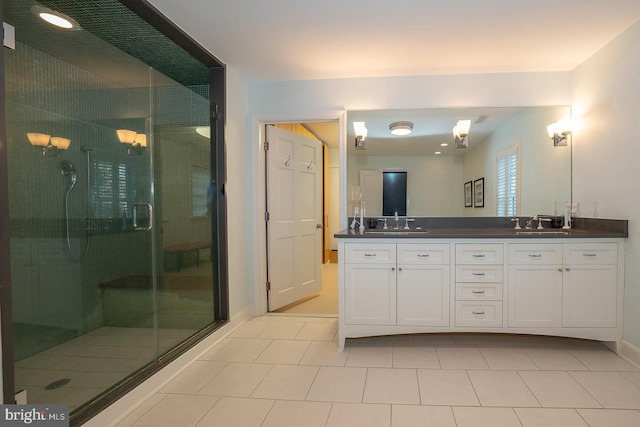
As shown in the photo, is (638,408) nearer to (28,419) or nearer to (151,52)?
(28,419)

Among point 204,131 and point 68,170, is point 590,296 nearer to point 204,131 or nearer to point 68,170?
point 204,131

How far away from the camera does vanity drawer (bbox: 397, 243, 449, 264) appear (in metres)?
2.67

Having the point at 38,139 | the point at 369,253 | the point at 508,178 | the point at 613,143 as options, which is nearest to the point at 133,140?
the point at 38,139

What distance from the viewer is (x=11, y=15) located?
158 cm

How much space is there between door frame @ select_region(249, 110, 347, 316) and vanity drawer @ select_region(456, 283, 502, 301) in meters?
1.21

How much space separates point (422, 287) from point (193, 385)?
1.70m

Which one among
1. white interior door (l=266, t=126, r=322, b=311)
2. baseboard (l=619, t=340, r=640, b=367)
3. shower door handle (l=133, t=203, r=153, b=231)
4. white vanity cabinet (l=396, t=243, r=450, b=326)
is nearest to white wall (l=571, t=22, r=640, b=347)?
baseboard (l=619, t=340, r=640, b=367)

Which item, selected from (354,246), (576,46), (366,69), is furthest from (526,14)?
(354,246)

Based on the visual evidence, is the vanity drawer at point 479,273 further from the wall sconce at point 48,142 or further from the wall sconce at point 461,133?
the wall sconce at point 48,142

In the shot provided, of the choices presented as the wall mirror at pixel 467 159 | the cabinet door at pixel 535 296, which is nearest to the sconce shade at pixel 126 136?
the wall mirror at pixel 467 159

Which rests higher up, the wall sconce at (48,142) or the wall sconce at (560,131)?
the wall sconce at (560,131)

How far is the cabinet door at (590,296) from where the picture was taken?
257cm

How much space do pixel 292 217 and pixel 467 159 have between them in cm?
186

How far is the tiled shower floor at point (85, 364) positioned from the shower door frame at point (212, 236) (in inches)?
3.1
